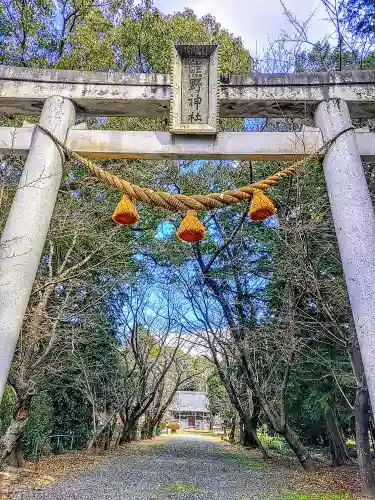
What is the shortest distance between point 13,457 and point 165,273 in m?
6.03

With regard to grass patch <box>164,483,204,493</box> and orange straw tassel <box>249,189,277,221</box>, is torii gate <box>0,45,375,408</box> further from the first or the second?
grass patch <box>164,483,204,493</box>

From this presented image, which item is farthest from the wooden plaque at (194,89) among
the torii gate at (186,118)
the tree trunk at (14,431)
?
the tree trunk at (14,431)

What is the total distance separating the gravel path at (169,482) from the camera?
19.0 feet

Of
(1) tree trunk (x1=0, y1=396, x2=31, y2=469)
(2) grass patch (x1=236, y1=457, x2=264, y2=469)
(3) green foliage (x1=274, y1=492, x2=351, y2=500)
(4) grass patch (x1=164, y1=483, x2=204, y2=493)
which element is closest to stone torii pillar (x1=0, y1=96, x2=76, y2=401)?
Answer: (1) tree trunk (x1=0, y1=396, x2=31, y2=469)

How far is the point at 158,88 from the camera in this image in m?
4.12

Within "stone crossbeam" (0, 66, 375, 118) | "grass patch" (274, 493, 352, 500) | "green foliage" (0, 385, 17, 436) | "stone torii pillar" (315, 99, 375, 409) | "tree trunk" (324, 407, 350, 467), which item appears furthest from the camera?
"tree trunk" (324, 407, 350, 467)

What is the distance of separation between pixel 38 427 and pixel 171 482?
377 centimetres

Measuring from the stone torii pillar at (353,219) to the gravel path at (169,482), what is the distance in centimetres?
398

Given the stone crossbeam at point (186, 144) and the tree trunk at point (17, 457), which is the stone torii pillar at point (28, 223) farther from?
the tree trunk at point (17, 457)

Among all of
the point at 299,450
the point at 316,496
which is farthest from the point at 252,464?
the point at 316,496

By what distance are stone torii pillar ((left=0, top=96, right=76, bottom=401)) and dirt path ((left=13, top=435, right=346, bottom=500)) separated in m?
3.37

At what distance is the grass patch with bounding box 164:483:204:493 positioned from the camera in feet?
20.2

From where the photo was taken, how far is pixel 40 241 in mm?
3510

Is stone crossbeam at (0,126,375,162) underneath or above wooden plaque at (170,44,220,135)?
underneath
